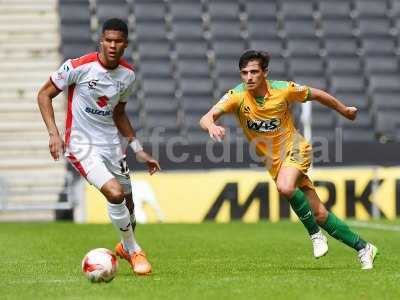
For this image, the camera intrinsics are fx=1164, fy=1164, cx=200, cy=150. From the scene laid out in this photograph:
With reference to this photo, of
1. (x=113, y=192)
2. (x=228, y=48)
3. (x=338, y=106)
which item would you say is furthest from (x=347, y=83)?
(x=113, y=192)

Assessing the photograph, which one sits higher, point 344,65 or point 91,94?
point 91,94

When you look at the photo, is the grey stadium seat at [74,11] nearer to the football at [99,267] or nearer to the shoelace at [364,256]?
the shoelace at [364,256]

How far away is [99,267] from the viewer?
28.3 ft

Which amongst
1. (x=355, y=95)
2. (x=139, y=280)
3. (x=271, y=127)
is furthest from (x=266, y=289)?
(x=355, y=95)

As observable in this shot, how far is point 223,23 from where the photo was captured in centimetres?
2689

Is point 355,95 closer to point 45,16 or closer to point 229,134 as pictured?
point 229,134

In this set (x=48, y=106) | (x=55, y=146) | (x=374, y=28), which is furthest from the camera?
(x=374, y=28)

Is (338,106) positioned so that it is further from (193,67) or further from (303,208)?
(193,67)

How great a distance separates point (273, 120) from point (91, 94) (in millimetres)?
1630

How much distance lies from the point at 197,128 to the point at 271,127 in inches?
548

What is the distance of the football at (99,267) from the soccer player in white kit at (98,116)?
823 mm

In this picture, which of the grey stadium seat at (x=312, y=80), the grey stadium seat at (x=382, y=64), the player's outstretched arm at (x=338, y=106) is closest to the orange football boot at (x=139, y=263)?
the player's outstretched arm at (x=338, y=106)

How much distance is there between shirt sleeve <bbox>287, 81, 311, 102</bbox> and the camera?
1016 cm

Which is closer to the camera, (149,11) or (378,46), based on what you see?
(149,11)
